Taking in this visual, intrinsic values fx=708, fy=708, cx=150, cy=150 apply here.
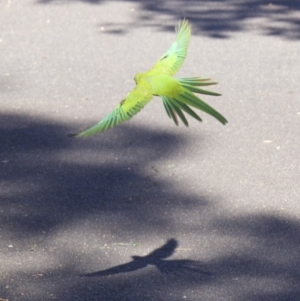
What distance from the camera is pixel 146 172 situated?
18.3ft

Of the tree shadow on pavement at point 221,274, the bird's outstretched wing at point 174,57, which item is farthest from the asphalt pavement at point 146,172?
the bird's outstretched wing at point 174,57

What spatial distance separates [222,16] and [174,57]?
598 cm

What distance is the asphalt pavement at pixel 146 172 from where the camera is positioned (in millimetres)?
4363

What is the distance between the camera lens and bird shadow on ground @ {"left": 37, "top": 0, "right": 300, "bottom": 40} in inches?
340

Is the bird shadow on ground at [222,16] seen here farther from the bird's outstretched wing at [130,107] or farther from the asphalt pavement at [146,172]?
the bird's outstretched wing at [130,107]

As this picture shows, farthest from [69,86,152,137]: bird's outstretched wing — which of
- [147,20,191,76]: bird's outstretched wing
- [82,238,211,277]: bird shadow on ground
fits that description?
[82,238,211,277]: bird shadow on ground

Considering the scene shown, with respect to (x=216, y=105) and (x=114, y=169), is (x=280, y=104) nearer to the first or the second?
(x=216, y=105)

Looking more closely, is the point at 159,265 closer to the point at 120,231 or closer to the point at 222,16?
the point at 120,231

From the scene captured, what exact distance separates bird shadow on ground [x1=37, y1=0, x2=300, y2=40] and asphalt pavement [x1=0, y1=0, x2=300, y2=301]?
46 millimetres

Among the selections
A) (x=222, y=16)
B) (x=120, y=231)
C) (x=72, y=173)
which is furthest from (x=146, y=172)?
(x=222, y=16)

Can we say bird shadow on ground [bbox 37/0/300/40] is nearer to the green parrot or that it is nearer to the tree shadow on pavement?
the tree shadow on pavement

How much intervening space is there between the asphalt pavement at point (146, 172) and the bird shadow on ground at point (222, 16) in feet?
0.15

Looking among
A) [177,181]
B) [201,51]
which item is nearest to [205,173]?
[177,181]

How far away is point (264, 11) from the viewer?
30.5 ft
